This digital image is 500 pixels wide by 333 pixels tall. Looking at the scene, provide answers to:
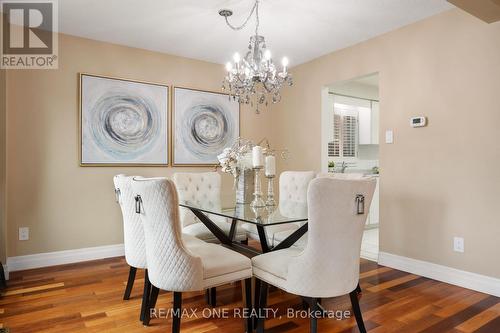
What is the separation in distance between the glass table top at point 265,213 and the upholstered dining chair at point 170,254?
1.11 ft

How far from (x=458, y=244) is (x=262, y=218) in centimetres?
193

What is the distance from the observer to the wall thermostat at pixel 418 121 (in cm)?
307

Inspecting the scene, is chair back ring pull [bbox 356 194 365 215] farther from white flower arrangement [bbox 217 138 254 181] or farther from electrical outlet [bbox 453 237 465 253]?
electrical outlet [bbox 453 237 465 253]

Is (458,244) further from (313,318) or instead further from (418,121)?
(313,318)

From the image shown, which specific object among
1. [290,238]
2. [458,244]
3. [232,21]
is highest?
[232,21]

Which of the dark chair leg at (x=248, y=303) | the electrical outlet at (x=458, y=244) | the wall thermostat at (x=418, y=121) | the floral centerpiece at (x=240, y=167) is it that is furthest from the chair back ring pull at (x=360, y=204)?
the wall thermostat at (x=418, y=121)

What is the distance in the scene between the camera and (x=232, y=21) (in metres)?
3.11

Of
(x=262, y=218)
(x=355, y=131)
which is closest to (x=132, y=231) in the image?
(x=262, y=218)

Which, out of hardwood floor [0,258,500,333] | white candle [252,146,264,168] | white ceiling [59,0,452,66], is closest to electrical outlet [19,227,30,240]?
hardwood floor [0,258,500,333]

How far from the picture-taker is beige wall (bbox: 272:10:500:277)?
2.67m

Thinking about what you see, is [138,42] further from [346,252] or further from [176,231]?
[346,252]

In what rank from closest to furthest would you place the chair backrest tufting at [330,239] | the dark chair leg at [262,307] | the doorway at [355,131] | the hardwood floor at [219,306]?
the chair backrest tufting at [330,239]
the dark chair leg at [262,307]
the hardwood floor at [219,306]
the doorway at [355,131]

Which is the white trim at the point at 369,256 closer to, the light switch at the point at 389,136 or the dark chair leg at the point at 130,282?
the light switch at the point at 389,136

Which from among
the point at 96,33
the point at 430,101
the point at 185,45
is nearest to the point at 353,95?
the point at 430,101
